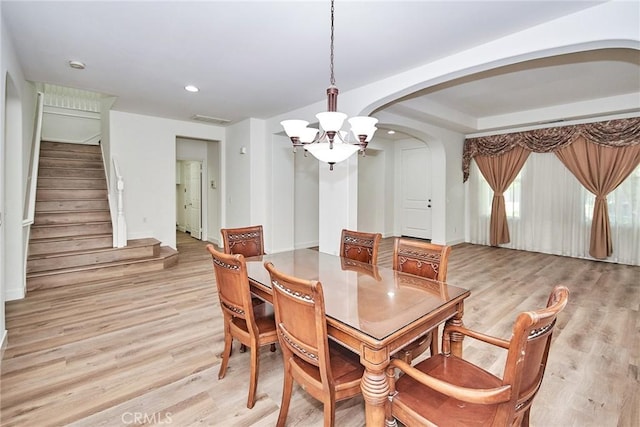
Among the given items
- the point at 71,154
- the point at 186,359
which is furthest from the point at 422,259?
the point at 71,154

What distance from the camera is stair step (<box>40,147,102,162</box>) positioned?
222 inches

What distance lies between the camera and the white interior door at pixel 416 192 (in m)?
7.63

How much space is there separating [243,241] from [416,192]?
596 centimetres

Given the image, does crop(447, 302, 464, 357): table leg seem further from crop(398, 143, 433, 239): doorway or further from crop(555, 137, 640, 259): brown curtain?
crop(398, 143, 433, 239): doorway

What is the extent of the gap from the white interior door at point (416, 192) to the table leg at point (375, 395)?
6840mm

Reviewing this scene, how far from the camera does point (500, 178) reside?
6.35 metres

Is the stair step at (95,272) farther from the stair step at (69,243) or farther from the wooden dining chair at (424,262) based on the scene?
the wooden dining chair at (424,262)

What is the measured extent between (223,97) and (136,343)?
329 cm

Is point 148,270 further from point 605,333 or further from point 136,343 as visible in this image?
point 605,333

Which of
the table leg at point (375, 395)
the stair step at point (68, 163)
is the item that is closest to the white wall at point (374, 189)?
the stair step at point (68, 163)

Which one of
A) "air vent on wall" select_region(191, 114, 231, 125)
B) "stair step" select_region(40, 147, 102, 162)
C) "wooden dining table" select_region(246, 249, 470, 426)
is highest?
"air vent on wall" select_region(191, 114, 231, 125)

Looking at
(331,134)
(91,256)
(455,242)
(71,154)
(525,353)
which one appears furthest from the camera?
(455,242)

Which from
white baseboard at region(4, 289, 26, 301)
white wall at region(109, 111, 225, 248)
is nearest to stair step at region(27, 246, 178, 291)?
white baseboard at region(4, 289, 26, 301)

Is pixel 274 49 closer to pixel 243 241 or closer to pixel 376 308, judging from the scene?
pixel 243 241
